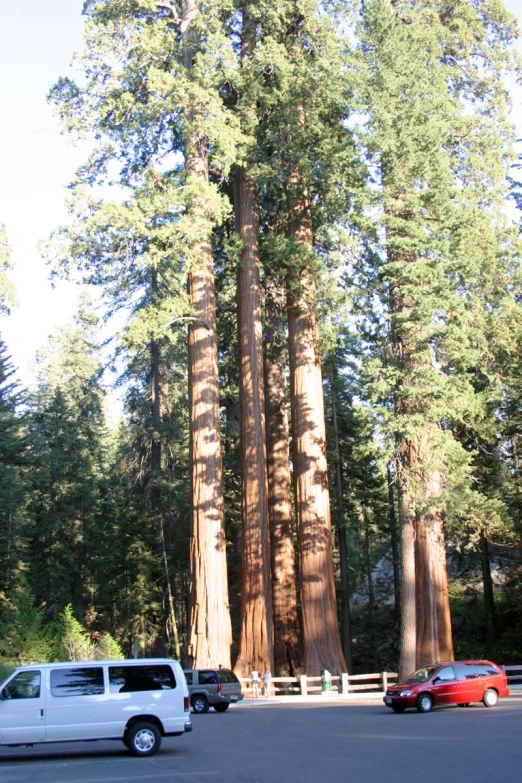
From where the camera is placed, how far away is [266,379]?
113ft

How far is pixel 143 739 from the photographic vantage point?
1302cm

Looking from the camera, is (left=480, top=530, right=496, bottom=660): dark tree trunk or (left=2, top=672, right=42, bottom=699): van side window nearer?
(left=2, top=672, right=42, bottom=699): van side window

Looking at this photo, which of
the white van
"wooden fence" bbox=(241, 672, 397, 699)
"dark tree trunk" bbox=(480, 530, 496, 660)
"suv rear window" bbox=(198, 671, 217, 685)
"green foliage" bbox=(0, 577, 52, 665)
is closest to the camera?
the white van

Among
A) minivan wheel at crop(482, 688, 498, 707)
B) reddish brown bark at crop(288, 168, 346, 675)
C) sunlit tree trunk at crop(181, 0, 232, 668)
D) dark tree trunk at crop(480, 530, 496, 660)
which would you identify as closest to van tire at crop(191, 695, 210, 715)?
sunlit tree trunk at crop(181, 0, 232, 668)

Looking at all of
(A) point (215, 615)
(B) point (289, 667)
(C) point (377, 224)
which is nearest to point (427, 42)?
(C) point (377, 224)

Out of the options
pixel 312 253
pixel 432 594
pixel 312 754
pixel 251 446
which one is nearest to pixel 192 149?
pixel 312 253

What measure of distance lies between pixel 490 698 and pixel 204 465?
1023 centimetres

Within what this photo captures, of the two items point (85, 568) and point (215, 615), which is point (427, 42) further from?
point (85, 568)

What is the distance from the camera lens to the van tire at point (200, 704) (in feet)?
72.7

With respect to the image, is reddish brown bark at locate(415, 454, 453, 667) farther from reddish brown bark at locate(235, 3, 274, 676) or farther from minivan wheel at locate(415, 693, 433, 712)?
reddish brown bark at locate(235, 3, 274, 676)

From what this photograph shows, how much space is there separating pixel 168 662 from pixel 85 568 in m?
40.4

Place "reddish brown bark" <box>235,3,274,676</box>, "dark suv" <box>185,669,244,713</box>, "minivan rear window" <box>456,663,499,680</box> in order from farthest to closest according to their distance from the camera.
Answer: 1. "reddish brown bark" <box>235,3,274,676</box>
2. "dark suv" <box>185,669,244,713</box>
3. "minivan rear window" <box>456,663,499,680</box>

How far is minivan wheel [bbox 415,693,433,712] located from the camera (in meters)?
19.5

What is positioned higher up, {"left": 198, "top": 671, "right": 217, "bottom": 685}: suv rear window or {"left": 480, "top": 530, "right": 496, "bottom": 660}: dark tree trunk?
{"left": 480, "top": 530, "right": 496, "bottom": 660}: dark tree trunk
